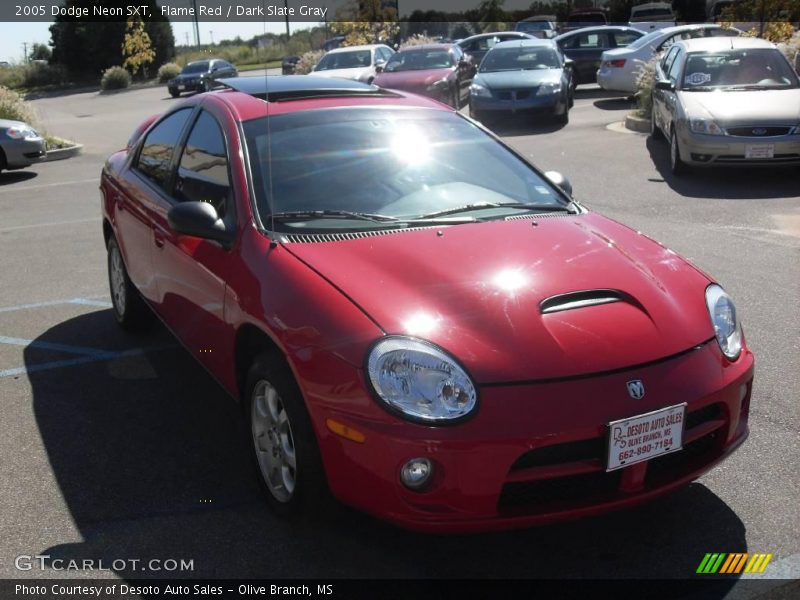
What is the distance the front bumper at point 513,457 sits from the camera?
2.89 meters

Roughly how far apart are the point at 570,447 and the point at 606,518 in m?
0.68

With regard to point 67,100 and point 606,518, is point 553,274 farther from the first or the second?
point 67,100

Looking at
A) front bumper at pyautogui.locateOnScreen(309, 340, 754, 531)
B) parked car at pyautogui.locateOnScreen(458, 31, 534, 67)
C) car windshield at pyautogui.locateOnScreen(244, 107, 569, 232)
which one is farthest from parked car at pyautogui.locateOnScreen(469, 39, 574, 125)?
front bumper at pyautogui.locateOnScreen(309, 340, 754, 531)

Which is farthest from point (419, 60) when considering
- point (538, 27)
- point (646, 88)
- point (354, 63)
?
point (538, 27)

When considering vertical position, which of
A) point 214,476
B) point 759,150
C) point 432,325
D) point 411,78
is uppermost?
point 411,78

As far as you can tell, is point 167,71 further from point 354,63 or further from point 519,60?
point 519,60

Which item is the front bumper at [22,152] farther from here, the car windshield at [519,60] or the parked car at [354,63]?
the parked car at [354,63]

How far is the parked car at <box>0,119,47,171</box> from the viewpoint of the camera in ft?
47.2

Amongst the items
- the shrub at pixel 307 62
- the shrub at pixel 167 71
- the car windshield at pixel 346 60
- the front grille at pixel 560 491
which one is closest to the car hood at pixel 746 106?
the front grille at pixel 560 491

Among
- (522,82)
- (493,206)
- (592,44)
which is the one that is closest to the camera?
(493,206)

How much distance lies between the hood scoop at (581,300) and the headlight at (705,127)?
7.61 meters

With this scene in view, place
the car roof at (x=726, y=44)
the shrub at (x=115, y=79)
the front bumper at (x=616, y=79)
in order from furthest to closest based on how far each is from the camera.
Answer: the shrub at (x=115, y=79), the front bumper at (x=616, y=79), the car roof at (x=726, y=44)

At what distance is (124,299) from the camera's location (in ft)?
19.5

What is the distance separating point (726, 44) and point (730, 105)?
1.89 metres
